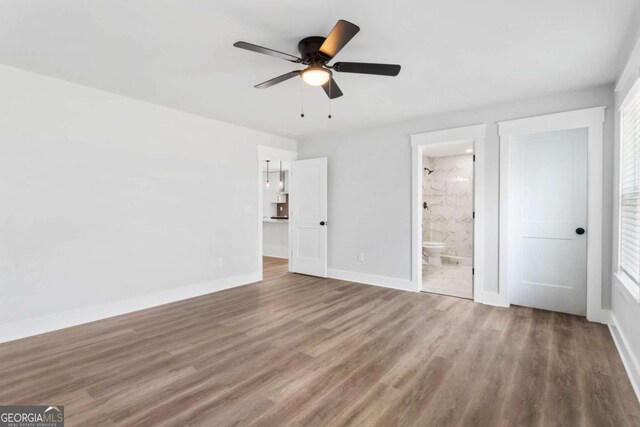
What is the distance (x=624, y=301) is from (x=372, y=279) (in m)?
2.93

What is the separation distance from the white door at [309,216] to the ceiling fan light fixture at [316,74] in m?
2.92

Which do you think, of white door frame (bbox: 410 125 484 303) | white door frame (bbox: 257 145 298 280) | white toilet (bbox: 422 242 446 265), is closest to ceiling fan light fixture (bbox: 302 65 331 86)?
white door frame (bbox: 410 125 484 303)

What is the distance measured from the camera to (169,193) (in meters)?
4.03

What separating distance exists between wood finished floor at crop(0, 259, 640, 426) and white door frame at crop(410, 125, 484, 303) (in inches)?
23.1

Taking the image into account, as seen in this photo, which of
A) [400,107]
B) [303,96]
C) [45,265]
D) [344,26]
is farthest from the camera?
[400,107]

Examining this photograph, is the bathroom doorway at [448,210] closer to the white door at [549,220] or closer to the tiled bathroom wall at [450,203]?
the tiled bathroom wall at [450,203]

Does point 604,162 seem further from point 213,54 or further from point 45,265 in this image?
point 45,265

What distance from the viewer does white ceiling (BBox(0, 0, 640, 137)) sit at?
2.02 m

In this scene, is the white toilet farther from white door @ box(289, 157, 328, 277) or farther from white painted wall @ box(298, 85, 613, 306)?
white door @ box(289, 157, 328, 277)

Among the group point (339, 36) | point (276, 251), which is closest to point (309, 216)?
point (276, 251)

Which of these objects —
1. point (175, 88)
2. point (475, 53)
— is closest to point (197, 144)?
point (175, 88)

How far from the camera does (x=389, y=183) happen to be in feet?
15.7

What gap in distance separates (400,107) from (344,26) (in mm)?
2285

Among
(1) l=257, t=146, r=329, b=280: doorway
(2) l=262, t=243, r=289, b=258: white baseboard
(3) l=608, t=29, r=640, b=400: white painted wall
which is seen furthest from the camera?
(2) l=262, t=243, r=289, b=258: white baseboard
